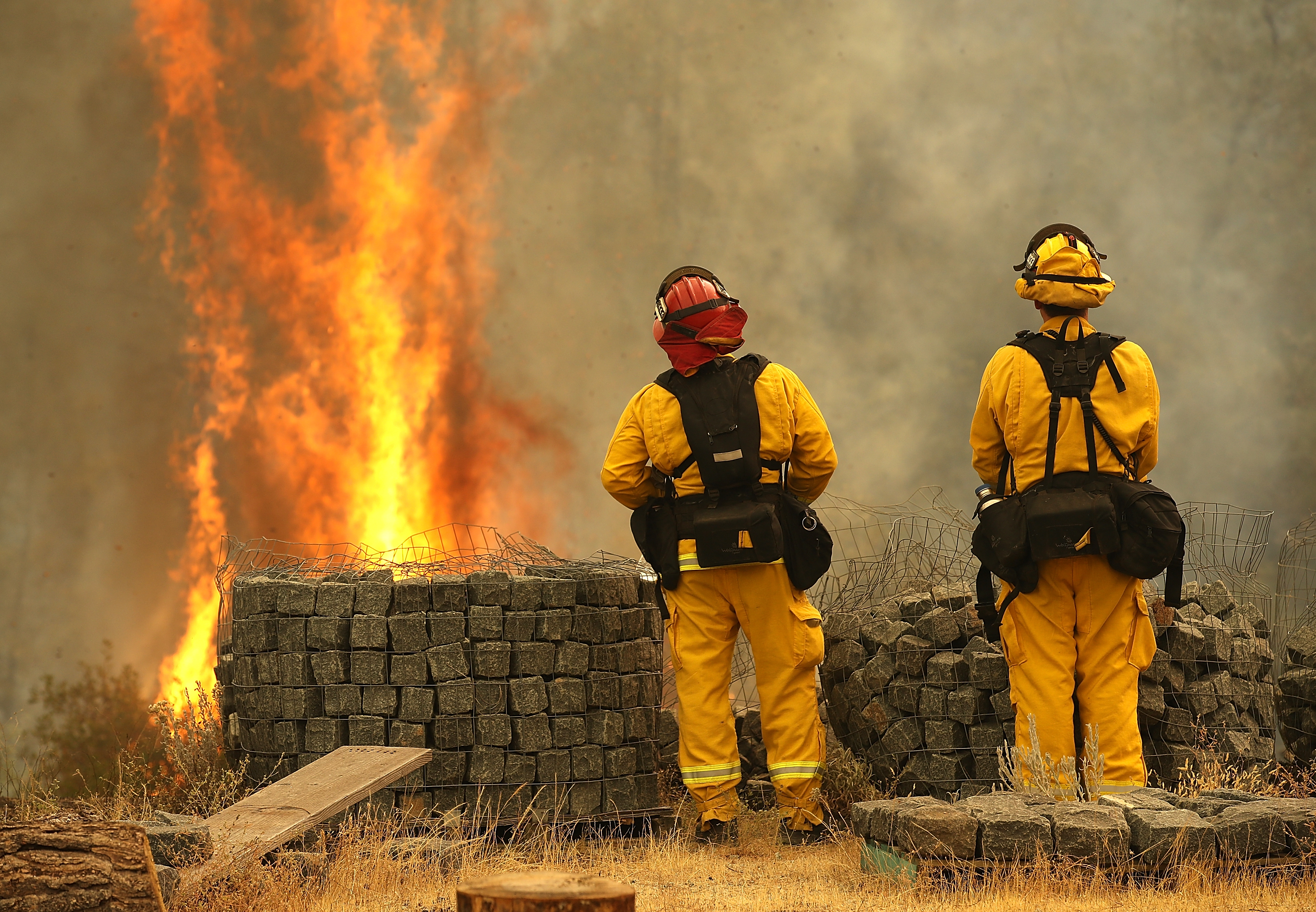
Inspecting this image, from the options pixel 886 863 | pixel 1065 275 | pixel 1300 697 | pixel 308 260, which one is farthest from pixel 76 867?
pixel 308 260

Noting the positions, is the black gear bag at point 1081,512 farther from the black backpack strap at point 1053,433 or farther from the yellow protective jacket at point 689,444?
the yellow protective jacket at point 689,444

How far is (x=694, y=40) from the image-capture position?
11312 millimetres

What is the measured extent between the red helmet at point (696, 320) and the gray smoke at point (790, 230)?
209 inches

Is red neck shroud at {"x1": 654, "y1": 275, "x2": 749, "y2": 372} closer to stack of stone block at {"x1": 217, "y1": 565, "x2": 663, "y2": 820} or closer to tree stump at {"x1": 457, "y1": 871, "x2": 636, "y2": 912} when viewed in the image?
stack of stone block at {"x1": 217, "y1": 565, "x2": 663, "y2": 820}

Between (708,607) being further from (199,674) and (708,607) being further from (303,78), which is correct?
(303,78)

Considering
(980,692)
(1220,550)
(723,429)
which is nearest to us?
(723,429)

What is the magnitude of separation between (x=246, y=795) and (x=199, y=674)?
4546mm

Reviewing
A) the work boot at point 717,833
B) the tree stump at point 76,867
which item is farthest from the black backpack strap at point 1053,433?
the tree stump at point 76,867

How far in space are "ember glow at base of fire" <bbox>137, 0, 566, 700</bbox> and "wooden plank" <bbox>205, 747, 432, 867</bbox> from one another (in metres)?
5.33

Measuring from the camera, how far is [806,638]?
18.9ft

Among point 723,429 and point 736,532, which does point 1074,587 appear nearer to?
point 736,532

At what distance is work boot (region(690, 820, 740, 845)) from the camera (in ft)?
19.1

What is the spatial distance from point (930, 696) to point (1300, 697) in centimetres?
227

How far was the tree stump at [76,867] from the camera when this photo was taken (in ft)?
12.1
